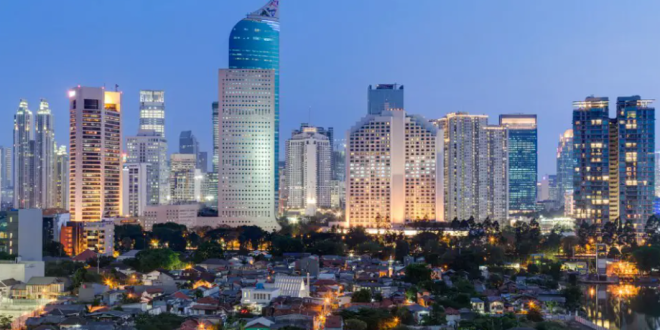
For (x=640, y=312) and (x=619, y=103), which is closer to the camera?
(x=640, y=312)

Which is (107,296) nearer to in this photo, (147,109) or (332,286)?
(332,286)

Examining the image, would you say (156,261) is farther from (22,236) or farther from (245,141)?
(245,141)

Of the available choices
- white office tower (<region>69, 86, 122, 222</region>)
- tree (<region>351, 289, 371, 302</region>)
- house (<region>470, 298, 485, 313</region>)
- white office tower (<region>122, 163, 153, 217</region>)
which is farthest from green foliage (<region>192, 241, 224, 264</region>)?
white office tower (<region>122, 163, 153, 217</region>)

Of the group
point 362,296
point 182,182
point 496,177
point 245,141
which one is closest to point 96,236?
point 245,141

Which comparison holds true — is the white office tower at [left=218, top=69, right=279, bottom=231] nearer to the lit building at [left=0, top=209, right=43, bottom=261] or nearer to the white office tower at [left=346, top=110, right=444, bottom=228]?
the white office tower at [left=346, top=110, right=444, bottom=228]

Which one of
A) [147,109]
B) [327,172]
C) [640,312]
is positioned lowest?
[640,312]

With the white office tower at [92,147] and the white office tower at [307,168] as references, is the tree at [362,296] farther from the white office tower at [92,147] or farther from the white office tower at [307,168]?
the white office tower at [307,168]

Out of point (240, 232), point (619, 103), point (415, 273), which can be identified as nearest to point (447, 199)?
point (619, 103)
